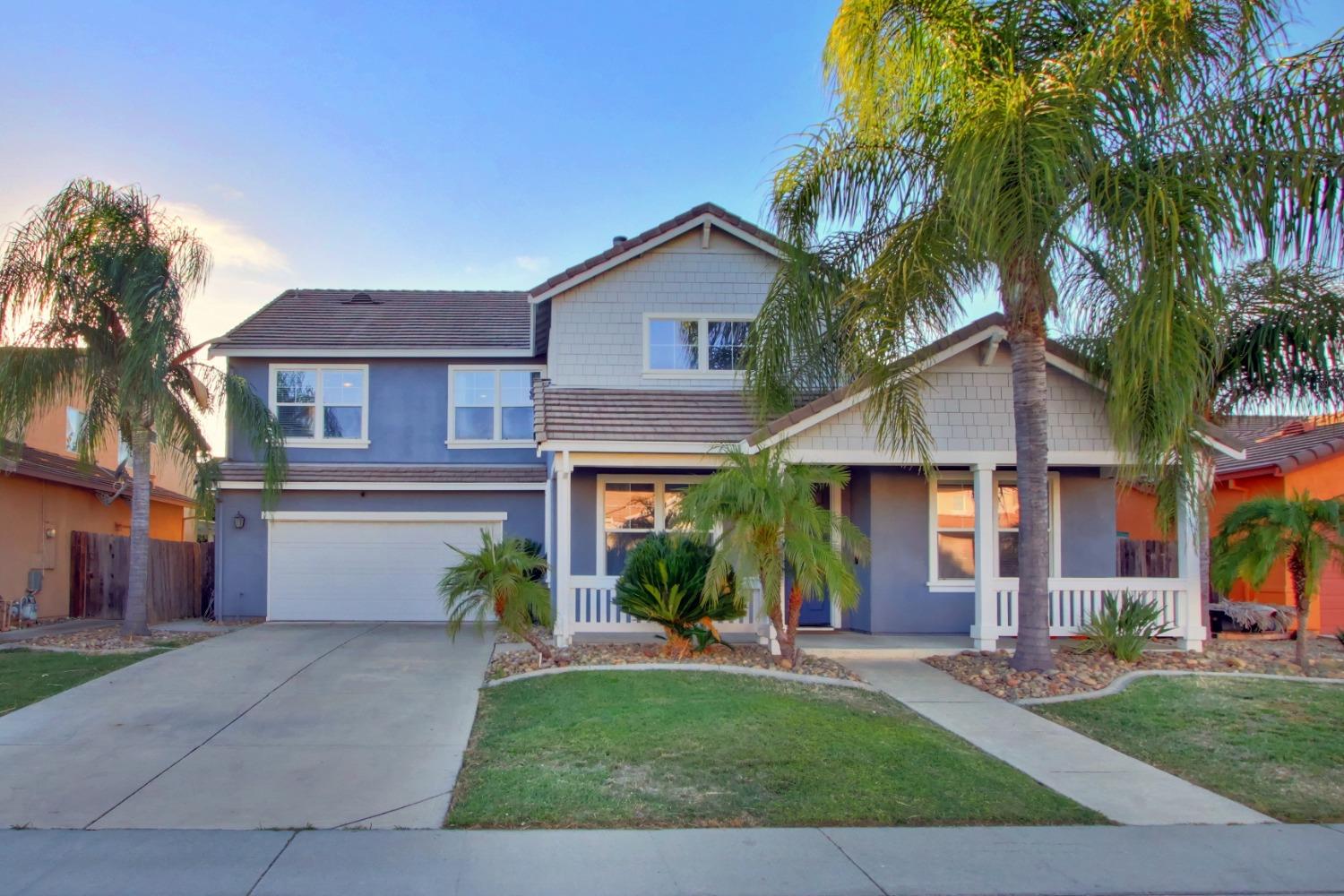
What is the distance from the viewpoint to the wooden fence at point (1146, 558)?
58.4 feet

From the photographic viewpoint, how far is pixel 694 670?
11.1 metres

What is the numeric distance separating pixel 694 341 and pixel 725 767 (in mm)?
8833

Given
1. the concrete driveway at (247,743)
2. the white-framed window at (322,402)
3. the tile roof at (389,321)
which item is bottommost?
the concrete driveway at (247,743)

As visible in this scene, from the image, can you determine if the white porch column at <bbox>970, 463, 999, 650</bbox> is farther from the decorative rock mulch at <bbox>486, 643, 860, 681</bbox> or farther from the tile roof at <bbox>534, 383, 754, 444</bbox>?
the tile roof at <bbox>534, 383, 754, 444</bbox>

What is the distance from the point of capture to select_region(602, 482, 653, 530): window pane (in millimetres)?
15016

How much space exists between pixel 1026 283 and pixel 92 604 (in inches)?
716

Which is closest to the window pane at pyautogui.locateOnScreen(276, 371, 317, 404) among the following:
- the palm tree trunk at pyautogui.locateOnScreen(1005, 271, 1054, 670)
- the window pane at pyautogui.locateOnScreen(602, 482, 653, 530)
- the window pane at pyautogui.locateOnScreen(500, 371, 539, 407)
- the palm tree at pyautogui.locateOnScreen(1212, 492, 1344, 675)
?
the window pane at pyautogui.locateOnScreen(500, 371, 539, 407)

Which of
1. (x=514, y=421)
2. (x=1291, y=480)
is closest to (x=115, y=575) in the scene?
(x=514, y=421)

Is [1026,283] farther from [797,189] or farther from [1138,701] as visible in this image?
[1138,701]

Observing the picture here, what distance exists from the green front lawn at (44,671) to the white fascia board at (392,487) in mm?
4561

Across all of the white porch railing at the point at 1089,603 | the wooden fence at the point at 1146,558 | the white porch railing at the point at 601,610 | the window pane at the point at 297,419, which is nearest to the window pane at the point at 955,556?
the white porch railing at the point at 1089,603

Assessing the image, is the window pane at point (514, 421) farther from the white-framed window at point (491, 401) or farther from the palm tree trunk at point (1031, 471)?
the palm tree trunk at point (1031, 471)

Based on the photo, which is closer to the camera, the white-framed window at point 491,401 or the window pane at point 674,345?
the window pane at point 674,345

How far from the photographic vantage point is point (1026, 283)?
10648mm
